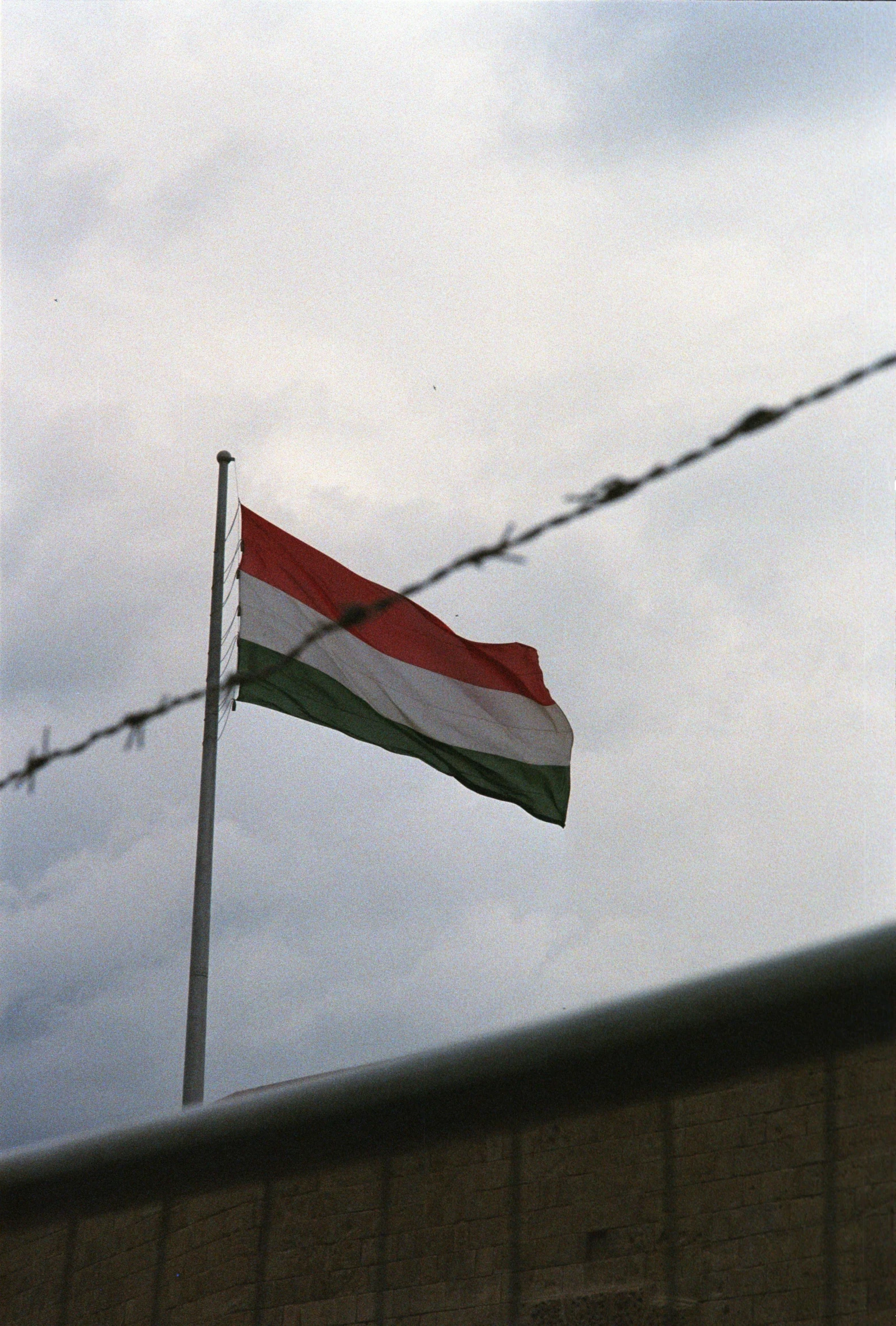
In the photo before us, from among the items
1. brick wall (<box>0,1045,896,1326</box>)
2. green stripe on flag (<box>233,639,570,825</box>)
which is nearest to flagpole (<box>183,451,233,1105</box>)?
green stripe on flag (<box>233,639,570,825</box>)

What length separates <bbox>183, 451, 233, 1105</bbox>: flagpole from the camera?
756 cm

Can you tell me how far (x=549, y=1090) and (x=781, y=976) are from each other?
36cm

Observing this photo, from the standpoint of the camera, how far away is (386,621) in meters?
8.36

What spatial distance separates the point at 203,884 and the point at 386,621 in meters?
1.78

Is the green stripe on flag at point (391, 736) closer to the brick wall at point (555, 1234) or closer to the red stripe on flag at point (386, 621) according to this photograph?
the red stripe on flag at point (386, 621)

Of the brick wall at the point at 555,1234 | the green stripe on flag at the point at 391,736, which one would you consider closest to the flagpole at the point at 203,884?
the green stripe on flag at the point at 391,736

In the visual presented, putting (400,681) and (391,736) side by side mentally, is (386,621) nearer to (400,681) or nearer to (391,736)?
(400,681)

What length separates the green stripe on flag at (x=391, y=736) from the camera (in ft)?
24.9

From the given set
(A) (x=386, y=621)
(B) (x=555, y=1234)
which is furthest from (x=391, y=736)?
(B) (x=555, y=1234)

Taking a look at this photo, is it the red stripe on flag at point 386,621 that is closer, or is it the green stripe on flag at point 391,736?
the green stripe on flag at point 391,736

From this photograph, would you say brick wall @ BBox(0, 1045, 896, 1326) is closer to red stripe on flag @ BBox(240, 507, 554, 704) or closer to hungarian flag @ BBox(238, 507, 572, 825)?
hungarian flag @ BBox(238, 507, 572, 825)

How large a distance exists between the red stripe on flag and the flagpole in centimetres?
64

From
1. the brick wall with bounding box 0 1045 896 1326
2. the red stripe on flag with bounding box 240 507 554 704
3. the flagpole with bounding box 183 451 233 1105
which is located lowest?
the brick wall with bounding box 0 1045 896 1326

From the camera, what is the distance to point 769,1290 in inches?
79.7
